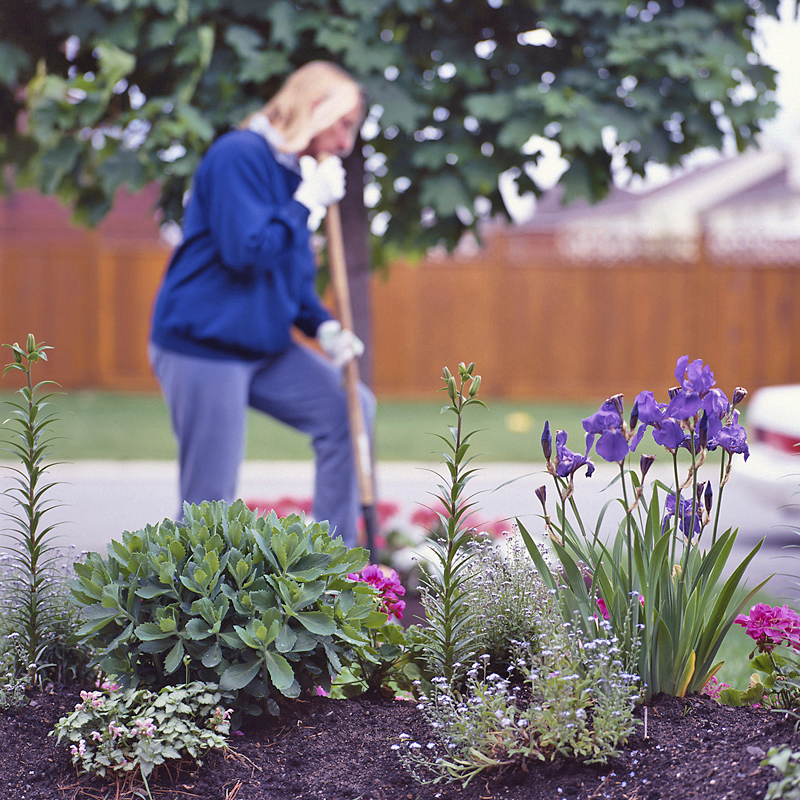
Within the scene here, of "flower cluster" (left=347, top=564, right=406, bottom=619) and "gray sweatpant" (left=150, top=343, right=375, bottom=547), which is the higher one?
"gray sweatpant" (left=150, top=343, right=375, bottom=547)

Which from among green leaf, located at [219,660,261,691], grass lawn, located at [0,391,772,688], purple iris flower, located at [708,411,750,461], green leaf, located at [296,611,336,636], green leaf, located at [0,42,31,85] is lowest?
grass lawn, located at [0,391,772,688]

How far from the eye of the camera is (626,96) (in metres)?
3.86

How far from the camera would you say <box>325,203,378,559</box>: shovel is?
3.82 metres

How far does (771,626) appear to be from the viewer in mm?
2135

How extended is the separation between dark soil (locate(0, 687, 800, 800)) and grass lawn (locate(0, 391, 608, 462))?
5585 mm

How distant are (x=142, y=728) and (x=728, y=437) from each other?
4.18 feet

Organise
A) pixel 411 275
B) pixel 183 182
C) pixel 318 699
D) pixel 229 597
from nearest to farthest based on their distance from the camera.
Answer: pixel 229 597, pixel 318 699, pixel 183 182, pixel 411 275

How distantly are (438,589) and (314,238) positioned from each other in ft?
9.92

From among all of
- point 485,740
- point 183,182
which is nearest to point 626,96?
point 183,182

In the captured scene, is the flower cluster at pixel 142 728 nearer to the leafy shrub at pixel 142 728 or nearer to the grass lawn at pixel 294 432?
the leafy shrub at pixel 142 728

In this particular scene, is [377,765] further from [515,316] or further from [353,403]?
[515,316]

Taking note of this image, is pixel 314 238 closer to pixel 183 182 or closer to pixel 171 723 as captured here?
pixel 183 182

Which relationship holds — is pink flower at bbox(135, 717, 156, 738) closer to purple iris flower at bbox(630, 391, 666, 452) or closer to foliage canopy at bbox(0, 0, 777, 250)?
purple iris flower at bbox(630, 391, 666, 452)

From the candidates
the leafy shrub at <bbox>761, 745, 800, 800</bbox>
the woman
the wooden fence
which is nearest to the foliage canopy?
the woman
